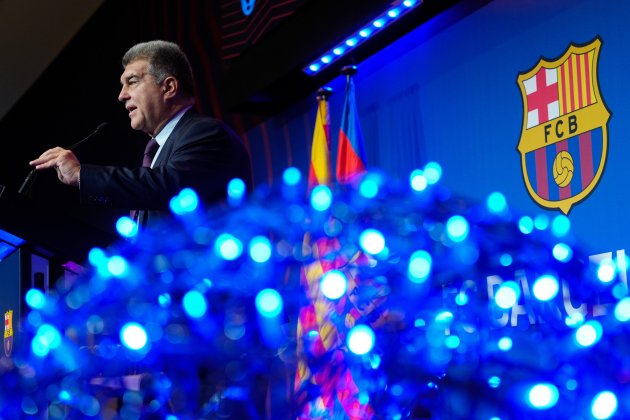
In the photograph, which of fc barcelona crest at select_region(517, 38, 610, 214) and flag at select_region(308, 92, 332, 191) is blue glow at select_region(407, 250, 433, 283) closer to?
fc barcelona crest at select_region(517, 38, 610, 214)

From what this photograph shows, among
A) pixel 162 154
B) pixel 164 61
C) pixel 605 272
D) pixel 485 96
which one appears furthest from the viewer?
pixel 485 96

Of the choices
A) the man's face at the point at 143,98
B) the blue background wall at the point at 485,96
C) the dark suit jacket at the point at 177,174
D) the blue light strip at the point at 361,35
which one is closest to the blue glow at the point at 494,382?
the dark suit jacket at the point at 177,174

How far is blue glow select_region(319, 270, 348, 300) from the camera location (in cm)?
41

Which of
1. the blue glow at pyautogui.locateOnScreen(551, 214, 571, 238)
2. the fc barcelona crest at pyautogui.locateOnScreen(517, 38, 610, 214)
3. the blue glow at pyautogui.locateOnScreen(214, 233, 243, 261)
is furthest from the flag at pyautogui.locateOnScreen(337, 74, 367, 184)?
the blue glow at pyautogui.locateOnScreen(214, 233, 243, 261)

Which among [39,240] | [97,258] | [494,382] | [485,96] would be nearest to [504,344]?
[494,382]

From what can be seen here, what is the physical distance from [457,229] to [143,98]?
5.77ft

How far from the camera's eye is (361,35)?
3131 mm

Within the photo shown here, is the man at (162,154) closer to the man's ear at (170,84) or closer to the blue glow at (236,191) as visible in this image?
the man's ear at (170,84)

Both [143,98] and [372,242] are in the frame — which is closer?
[372,242]

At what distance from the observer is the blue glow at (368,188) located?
0.46m

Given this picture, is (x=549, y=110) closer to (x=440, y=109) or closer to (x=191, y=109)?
(x=440, y=109)

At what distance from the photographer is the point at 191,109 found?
2.12 meters

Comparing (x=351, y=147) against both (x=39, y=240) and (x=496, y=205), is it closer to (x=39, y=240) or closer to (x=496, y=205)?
(x=39, y=240)

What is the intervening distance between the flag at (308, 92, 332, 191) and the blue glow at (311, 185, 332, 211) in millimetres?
2670
